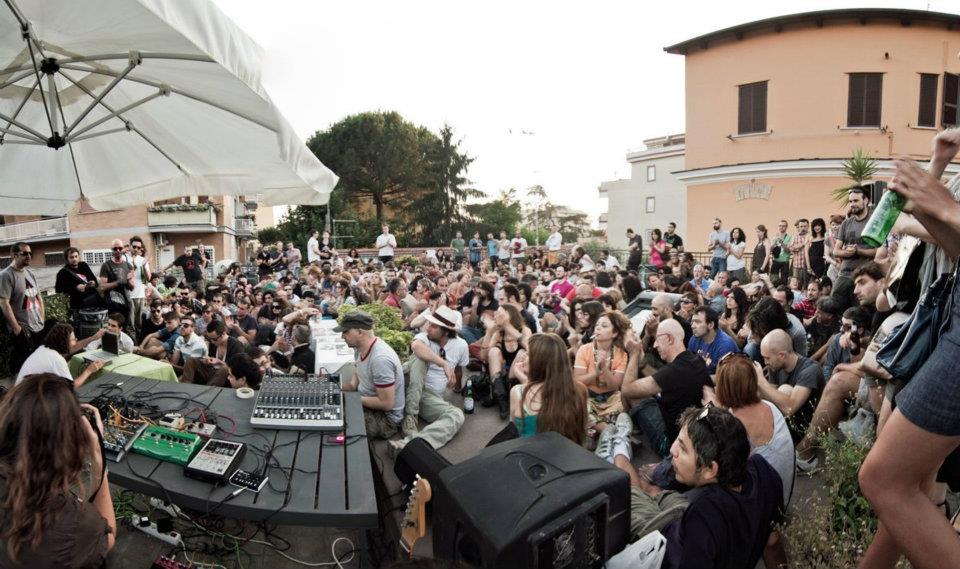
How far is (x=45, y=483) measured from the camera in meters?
2.14

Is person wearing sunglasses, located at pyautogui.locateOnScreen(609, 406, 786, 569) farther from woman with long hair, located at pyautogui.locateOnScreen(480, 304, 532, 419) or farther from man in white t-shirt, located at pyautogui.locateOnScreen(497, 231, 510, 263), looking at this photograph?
man in white t-shirt, located at pyautogui.locateOnScreen(497, 231, 510, 263)

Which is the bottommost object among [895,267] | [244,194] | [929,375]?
[929,375]

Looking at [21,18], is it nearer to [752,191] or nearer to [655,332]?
[655,332]

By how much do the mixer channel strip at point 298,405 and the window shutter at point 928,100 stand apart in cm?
2061

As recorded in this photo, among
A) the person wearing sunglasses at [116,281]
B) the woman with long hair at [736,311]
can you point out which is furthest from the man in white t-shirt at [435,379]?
the person wearing sunglasses at [116,281]

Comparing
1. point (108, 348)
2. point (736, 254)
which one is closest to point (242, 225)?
point (736, 254)

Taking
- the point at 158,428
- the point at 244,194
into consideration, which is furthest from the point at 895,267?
the point at 244,194

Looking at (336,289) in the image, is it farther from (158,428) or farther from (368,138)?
(368,138)

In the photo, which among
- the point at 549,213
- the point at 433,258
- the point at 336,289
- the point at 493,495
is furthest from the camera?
the point at 549,213

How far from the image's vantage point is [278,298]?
9.74 metres

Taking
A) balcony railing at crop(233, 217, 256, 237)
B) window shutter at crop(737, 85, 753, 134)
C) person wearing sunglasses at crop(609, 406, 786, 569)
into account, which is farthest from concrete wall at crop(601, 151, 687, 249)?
person wearing sunglasses at crop(609, 406, 786, 569)

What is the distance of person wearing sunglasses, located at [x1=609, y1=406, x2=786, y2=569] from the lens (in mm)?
2396

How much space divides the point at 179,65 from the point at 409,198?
40.9m

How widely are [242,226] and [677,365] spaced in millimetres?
39036
